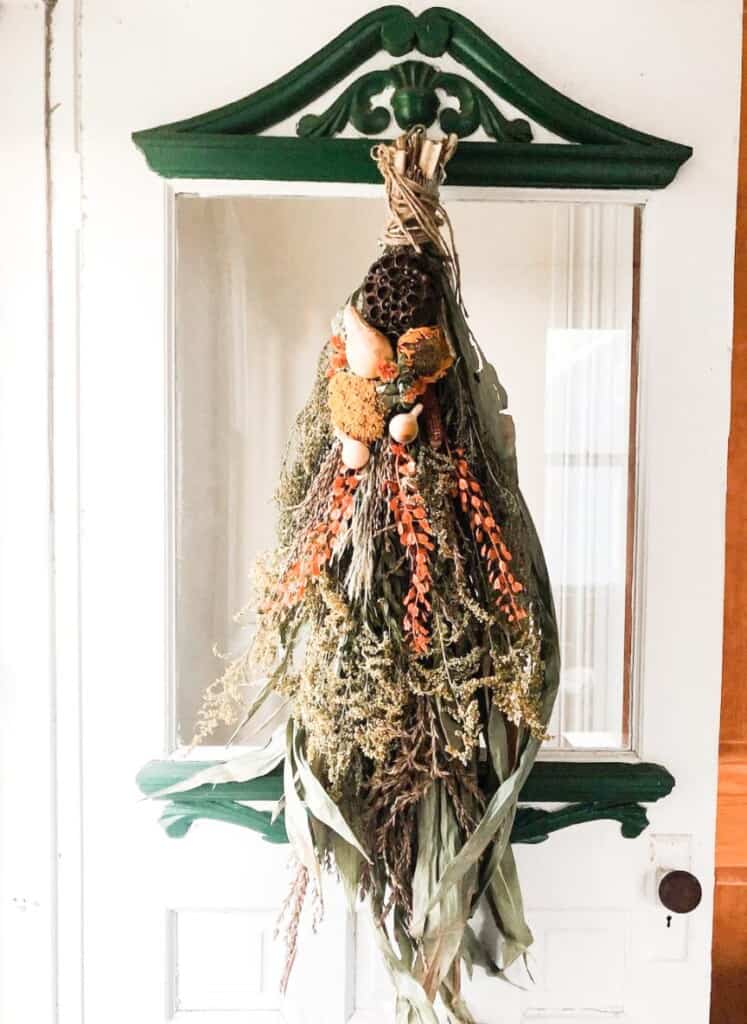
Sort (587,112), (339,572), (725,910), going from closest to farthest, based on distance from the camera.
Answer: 1. (339,572)
2. (587,112)
3. (725,910)

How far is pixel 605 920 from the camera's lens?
1.10 m

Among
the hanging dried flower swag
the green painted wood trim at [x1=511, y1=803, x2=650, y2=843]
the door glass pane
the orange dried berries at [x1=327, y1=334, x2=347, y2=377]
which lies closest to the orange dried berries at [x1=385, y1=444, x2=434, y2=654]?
the hanging dried flower swag

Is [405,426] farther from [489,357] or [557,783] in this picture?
[557,783]

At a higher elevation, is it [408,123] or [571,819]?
[408,123]

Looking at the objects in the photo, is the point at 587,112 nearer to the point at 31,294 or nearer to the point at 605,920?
the point at 31,294

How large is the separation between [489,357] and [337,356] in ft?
0.95

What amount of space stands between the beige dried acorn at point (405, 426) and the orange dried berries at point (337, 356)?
0.09 m

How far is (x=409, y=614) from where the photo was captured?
2.73ft

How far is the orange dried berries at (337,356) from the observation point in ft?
2.85

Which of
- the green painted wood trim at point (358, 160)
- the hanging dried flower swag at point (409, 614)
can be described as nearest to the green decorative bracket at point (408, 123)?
the green painted wood trim at point (358, 160)

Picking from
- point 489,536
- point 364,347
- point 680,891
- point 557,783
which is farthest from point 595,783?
point 364,347

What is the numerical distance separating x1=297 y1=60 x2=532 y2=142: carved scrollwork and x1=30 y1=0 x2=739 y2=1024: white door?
92 mm

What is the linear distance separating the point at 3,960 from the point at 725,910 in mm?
1158

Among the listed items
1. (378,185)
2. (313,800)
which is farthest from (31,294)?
(313,800)
